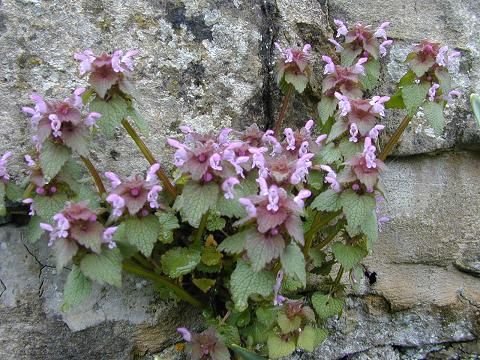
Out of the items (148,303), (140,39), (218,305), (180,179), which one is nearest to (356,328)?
(218,305)

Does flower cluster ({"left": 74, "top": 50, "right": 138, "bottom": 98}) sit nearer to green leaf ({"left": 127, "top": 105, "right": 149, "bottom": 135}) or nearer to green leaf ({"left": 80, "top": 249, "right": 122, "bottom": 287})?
green leaf ({"left": 127, "top": 105, "right": 149, "bottom": 135})

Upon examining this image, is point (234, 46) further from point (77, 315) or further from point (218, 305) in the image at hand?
point (77, 315)

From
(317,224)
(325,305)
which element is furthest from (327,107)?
(325,305)

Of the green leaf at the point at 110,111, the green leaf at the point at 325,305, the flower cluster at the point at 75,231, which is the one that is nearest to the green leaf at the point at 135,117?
the green leaf at the point at 110,111

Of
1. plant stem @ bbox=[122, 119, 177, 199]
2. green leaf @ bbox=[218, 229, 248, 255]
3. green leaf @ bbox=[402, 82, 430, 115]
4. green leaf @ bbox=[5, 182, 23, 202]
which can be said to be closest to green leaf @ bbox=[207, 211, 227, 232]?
plant stem @ bbox=[122, 119, 177, 199]

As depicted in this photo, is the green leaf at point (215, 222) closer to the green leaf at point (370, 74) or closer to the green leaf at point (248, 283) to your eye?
A: the green leaf at point (248, 283)

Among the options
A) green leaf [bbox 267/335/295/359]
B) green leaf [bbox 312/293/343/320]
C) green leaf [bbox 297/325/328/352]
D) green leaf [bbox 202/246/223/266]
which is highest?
green leaf [bbox 202/246/223/266]

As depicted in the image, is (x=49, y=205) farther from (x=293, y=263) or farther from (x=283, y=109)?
(x=283, y=109)
